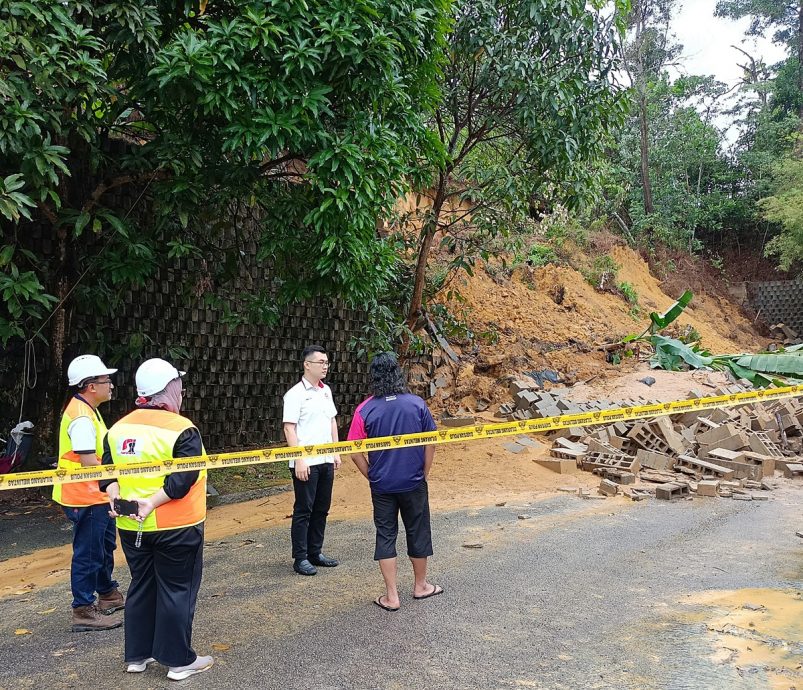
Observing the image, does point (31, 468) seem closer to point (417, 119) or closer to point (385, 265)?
point (385, 265)

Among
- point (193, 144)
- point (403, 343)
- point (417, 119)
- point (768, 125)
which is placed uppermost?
point (768, 125)

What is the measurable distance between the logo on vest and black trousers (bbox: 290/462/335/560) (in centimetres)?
195

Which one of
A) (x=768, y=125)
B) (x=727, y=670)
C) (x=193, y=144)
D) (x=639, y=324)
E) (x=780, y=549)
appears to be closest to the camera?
(x=727, y=670)

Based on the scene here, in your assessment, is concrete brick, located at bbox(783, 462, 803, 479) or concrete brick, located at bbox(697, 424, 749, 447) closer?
concrete brick, located at bbox(783, 462, 803, 479)

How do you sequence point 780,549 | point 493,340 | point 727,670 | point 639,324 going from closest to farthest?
point 727,670, point 780,549, point 493,340, point 639,324

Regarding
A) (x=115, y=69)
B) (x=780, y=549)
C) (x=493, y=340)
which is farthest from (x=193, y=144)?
(x=493, y=340)

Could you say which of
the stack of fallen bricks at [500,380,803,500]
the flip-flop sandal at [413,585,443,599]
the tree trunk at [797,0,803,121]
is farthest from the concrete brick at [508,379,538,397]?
the tree trunk at [797,0,803,121]

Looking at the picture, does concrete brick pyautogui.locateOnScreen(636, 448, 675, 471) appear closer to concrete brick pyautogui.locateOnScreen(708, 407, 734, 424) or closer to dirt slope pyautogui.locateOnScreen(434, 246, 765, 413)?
concrete brick pyautogui.locateOnScreen(708, 407, 734, 424)

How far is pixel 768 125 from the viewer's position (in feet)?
91.9

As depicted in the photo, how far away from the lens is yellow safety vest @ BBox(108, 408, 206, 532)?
3361 millimetres

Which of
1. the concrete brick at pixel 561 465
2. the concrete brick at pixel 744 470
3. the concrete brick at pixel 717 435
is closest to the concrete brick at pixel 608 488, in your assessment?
the concrete brick at pixel 561 465

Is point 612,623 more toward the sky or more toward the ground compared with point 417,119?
more toward the ground

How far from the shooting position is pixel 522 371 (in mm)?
14836

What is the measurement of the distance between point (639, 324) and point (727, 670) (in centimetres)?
1805
